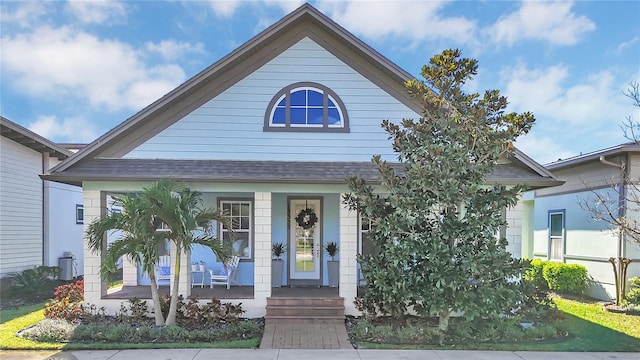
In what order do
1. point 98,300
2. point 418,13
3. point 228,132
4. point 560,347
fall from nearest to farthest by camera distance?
point 560,347, point 98,300, point 228,132, point 418,13

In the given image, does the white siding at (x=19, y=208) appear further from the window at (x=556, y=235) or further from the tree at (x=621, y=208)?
the window at (x=556, y=235)

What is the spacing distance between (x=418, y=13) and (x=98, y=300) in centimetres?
1109

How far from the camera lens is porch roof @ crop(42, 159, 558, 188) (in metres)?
8.54

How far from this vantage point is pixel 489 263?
23.1ft

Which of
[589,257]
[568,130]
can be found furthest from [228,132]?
[568,130]

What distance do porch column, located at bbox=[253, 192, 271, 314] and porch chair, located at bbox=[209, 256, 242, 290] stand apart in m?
1.33

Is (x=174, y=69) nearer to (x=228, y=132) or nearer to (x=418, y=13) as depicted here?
(x=228, y=132)

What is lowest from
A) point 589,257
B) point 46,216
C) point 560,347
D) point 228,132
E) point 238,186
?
point 560,347

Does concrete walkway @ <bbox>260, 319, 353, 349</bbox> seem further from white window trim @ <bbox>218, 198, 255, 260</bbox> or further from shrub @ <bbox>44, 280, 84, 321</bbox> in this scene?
shrub @ <bbox>44, 280, 84, 321</bbox>

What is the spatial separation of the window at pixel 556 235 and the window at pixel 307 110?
28.0ft

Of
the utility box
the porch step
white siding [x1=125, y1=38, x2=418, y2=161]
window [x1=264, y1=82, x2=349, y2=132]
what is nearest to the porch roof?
white siding [x1=125, y1=38, x2=418, y2=161]

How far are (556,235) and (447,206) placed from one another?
8.30 meters

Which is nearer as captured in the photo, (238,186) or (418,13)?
(238,186)

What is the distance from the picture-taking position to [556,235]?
13.3 m
